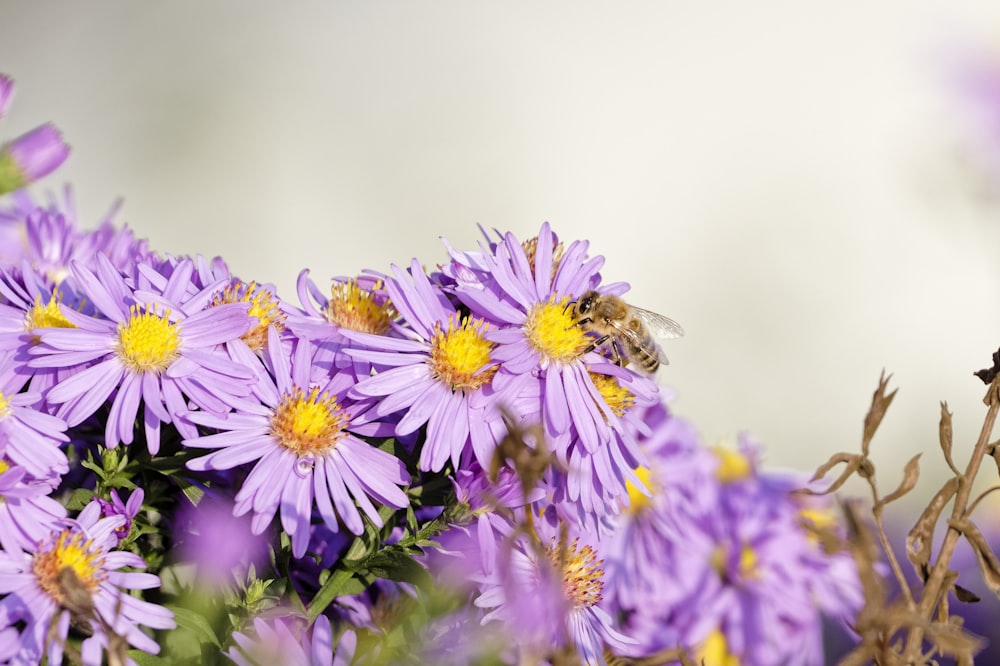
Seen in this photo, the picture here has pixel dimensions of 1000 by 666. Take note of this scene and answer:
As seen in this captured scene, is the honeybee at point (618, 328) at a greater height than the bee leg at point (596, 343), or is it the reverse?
the honeybee at point (618, 328)

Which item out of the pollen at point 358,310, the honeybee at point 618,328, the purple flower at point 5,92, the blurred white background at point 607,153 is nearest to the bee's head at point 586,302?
the honeybee at point 618,328

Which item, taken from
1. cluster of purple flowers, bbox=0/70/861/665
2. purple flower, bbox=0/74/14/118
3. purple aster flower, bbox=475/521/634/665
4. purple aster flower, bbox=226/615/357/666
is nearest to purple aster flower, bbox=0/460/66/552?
A: cluster of purple flowers, bbox=0/70/861/665

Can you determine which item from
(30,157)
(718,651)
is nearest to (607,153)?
(718,651)

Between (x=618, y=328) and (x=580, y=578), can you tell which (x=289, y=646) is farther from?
(x=618, y=328)

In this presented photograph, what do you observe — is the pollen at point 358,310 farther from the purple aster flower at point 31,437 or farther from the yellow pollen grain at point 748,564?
the yellow pollen grain at point 748,564

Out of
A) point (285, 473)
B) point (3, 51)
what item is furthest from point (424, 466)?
point (3, 51)

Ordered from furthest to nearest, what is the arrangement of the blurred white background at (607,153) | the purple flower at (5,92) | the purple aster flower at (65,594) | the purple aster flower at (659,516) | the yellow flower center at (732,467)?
the blurred white background at (607,153) < the yellow flower center at (732,467) < the purple aster flower at (659,516) < the purple flower at (5,92) < the purple aster flower at (65,594)
